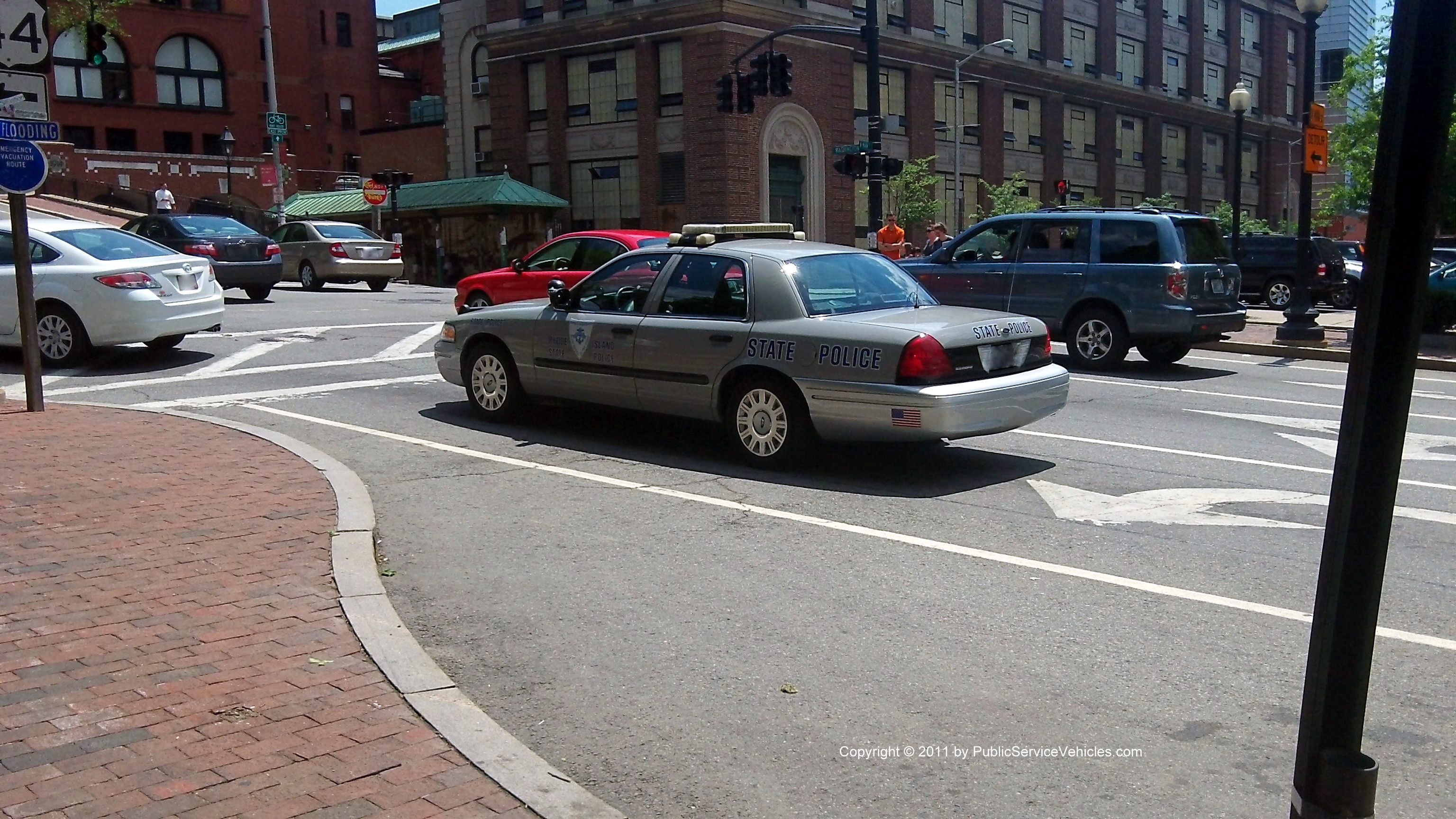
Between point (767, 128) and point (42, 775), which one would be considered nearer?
point (42, 775)

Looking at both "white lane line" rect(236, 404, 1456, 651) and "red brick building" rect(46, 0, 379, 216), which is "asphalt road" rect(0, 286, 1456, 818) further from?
"red brick building" rect(46, 0, 379, 216)

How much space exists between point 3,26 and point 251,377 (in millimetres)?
4504

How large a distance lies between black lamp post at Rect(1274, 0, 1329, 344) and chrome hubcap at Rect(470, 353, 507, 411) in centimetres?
1275

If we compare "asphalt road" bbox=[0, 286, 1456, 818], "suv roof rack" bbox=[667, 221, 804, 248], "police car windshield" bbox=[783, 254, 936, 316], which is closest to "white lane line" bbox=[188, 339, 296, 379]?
"asphalt road" bbox=[0, 286, 1456, 818]

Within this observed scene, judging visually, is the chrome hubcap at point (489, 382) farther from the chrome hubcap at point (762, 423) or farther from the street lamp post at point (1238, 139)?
the street lamp post at point (1238, 139)

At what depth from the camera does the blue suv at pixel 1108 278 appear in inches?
595

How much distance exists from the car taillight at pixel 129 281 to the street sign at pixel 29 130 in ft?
10.9

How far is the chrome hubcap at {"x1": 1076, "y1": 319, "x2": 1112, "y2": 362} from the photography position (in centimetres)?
1548

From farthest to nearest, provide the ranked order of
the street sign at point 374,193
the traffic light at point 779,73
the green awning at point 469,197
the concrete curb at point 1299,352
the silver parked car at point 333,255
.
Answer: the green awning at point 469,197
the street sign at point 374,193
the traffic light at point 779,73
the silver parked car at point 333,255
the concrete curb at point 1299,352

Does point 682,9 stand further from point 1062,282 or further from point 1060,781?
point 1060,781

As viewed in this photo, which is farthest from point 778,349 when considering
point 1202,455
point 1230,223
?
point 1230,223

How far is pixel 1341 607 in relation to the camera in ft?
9.82

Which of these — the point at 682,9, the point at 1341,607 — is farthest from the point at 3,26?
the point at 682,9

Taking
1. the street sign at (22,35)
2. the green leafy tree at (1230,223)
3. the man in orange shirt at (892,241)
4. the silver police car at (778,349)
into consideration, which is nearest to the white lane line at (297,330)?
the street sign at (22,35)
